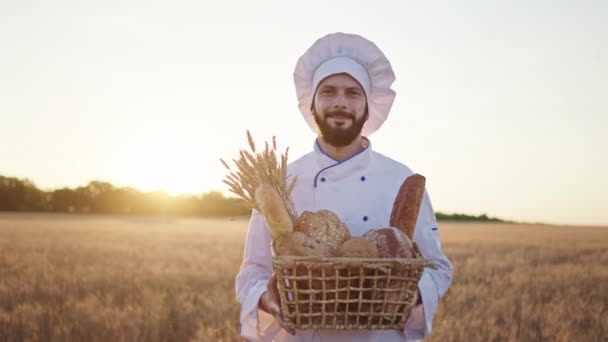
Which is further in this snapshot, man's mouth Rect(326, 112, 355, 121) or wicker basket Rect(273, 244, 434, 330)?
man's mouth Rect(326, 112, 355, 121)

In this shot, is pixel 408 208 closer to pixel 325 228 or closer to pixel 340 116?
pixel 325 228

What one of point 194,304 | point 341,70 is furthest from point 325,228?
point 194,304

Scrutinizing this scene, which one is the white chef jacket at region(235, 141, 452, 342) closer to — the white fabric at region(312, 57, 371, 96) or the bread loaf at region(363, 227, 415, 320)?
the white fabric at region(312, 57, 371, 96)

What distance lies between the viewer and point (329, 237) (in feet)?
7.80

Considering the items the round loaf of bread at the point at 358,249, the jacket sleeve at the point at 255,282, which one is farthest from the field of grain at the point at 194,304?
the round loaf of bread at the point at 358,249

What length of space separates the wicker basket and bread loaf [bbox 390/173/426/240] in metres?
0.22

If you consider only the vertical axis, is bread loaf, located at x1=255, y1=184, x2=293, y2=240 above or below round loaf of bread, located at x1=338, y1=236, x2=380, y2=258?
Answer: above

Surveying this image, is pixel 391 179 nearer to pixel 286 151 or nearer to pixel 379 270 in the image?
pixel 286 151

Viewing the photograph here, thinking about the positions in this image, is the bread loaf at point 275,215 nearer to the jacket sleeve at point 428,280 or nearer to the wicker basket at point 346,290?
the wicker basket at point 346,290

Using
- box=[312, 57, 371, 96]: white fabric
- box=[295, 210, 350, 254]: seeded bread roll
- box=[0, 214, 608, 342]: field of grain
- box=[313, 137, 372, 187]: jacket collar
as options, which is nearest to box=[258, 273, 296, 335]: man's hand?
box=[295, 210, 350, 254]: seeded bread roll

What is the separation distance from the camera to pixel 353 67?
3.01m

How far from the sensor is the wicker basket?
2141 millimetres

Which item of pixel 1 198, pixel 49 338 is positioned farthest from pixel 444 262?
pixel 1 198

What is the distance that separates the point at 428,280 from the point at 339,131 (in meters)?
0.78
